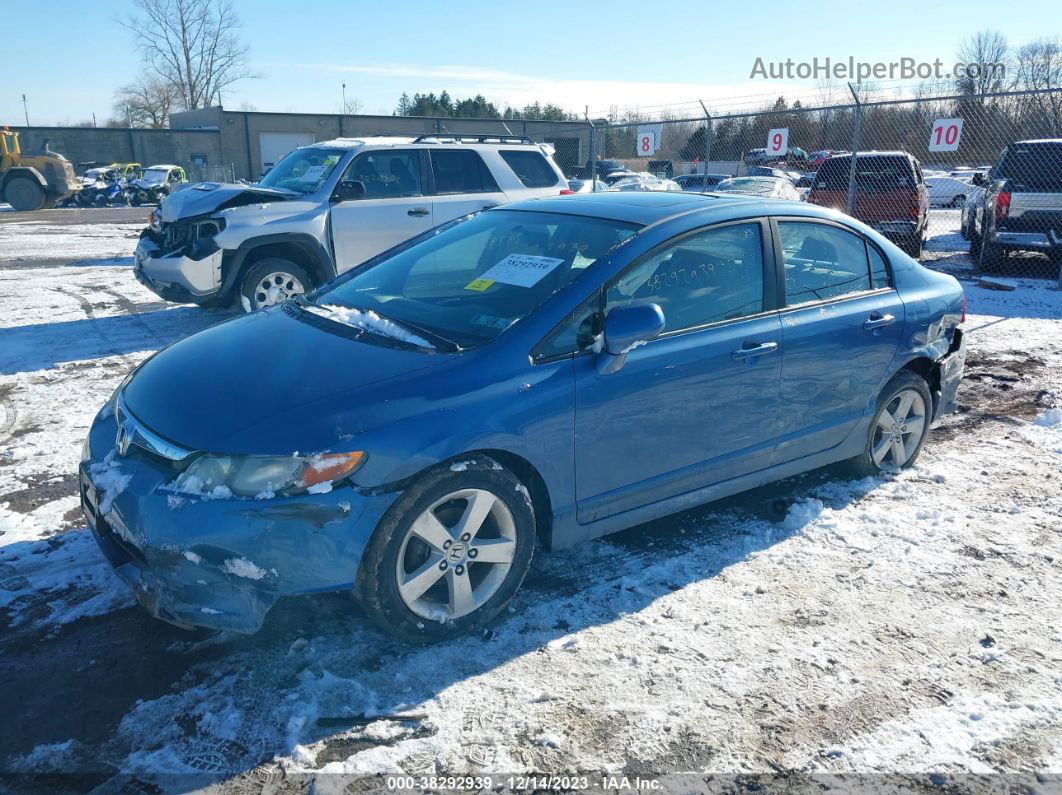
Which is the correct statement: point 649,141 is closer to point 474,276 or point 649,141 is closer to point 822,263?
point 822,263

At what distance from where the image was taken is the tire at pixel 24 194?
88.7 feet

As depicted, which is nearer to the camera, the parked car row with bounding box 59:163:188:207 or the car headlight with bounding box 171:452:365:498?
the car headlight with bounding box 171:452:365:498

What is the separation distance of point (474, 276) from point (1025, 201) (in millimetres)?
10683

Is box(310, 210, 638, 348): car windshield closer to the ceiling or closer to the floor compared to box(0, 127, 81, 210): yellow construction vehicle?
closer to the floor

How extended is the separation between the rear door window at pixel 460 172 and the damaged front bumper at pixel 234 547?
21.5 feet

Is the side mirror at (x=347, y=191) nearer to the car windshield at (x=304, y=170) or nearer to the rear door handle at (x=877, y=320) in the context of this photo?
the car windshield at (x=304, y=170)

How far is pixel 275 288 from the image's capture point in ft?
26.9

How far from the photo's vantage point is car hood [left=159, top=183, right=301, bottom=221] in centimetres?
790

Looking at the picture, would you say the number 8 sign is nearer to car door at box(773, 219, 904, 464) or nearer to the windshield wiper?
car door at box(773, 219, 904, 464)

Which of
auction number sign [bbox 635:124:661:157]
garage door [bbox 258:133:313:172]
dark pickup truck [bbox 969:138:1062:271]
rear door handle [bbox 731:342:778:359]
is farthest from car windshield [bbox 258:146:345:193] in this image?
garage door [bbox 258:133:313:172]

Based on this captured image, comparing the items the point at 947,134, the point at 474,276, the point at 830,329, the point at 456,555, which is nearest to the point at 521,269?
the point at 474,276

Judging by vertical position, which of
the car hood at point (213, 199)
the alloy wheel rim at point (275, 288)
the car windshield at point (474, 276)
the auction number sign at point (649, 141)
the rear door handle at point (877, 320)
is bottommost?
the alloy wheel rim at point (275, 288)

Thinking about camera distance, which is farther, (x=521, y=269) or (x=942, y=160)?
(x=942, y=160)

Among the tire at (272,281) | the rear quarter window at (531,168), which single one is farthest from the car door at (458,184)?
the tire at (272,281)
